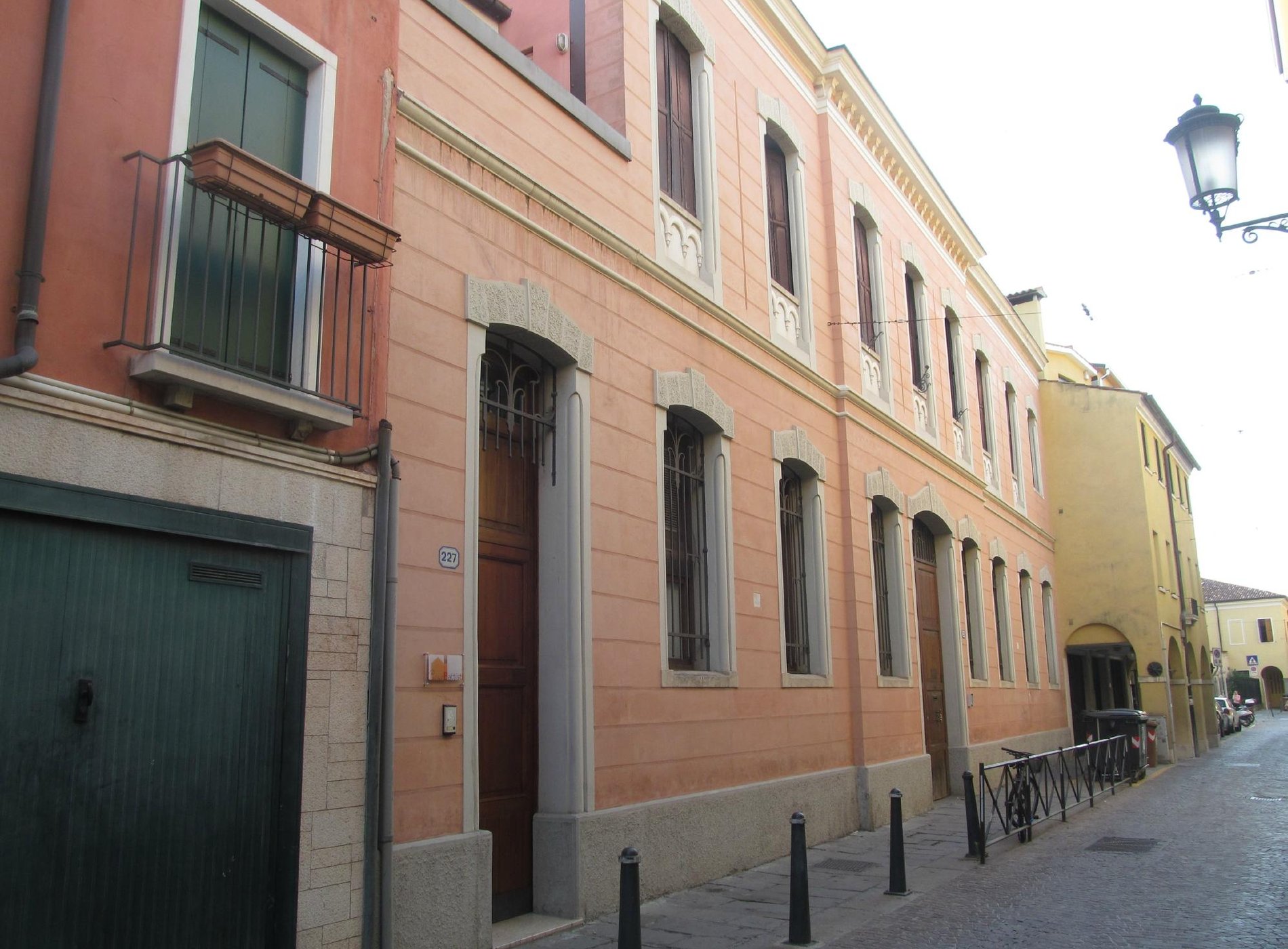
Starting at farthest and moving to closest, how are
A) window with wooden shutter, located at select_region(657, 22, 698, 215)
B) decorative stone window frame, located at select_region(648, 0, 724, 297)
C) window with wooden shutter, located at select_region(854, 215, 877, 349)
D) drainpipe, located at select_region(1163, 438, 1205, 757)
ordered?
drainpipe, located at select_region(1163, 438, 1205, 757) → window with wooden shutter, located at select_region(854, 215, 877, 349) → window with wooden shutter, located at select_region(657, 22, 698, 215) → decorative stone window frame, located at select_region(648, 0, 724, 297)

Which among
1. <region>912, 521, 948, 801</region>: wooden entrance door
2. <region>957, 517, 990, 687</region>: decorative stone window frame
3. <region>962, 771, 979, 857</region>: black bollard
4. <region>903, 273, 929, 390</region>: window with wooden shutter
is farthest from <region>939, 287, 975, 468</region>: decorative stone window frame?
<region>962, 771, 979, 857</region>: black bollard

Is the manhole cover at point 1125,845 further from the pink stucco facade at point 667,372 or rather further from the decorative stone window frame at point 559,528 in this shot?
the decorative stone window frame at point 559,528

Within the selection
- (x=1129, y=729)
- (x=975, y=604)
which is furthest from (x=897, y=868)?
(x=1129, y=729)

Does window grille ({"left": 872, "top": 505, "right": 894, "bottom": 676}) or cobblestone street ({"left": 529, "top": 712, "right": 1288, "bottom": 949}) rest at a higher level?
window grille ({"left": 872, "top": 505, "right": 894, "bottom": 676})

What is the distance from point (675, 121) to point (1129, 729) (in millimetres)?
14288

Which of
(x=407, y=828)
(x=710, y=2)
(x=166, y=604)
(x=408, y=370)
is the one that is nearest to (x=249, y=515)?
(x=166, y=604)

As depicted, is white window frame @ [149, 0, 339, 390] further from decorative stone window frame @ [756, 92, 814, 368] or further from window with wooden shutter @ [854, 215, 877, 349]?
window with wooden shutter @ [854, 215, 877, 349]

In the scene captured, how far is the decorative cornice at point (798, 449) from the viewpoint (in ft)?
39.0

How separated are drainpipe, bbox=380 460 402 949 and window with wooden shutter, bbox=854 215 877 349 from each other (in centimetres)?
1001

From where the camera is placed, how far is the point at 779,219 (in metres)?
13.3

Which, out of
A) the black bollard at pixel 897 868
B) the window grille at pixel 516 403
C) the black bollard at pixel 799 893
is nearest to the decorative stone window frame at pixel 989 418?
the black bollard at pixel 897 868

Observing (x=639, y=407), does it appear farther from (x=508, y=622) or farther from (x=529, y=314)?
(x=508, y=622)

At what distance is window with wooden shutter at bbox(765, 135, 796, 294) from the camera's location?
1309cm

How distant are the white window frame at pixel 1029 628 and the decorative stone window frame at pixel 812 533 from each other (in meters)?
11.3
